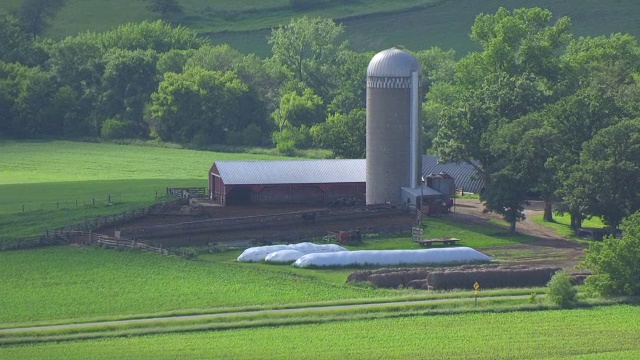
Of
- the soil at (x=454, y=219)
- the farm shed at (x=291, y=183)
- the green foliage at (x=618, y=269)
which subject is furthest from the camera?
the farm shed at (x=291, y=183)

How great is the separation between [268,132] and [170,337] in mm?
86924

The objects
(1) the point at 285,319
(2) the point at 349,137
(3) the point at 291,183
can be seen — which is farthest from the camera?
(2) the point at 349,137

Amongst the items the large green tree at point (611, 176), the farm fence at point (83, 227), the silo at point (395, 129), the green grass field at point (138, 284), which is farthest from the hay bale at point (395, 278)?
the silo at point (395, 129)

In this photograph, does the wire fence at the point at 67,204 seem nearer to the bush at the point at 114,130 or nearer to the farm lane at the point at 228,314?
the farm lane at the point at 228,314

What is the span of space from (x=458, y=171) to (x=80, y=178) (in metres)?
32.4

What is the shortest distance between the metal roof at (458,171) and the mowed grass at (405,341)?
44.7 metres

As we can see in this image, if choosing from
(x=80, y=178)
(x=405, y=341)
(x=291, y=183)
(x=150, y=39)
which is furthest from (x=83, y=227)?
(x=150, y=39)

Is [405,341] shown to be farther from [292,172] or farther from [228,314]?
[292,172]

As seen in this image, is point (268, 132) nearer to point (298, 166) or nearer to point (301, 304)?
point (298, 166)

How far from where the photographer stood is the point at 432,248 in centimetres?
9631

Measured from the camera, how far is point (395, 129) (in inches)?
4350

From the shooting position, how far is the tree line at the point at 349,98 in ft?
342

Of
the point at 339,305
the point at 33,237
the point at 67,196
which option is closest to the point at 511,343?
the point at 339,305

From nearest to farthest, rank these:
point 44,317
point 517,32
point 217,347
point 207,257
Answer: point 217,347
point 44,317
point 207,257
point 517,32
